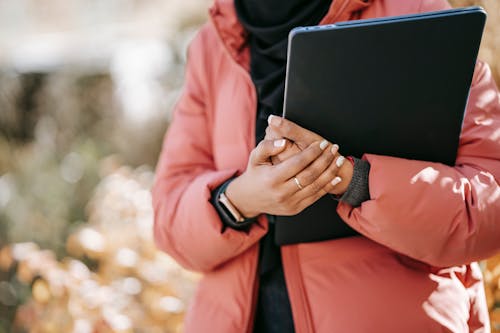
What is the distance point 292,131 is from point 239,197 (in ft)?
0.82

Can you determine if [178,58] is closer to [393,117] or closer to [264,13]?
[264,13]

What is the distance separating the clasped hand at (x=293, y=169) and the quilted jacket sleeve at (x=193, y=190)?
0.66 feet

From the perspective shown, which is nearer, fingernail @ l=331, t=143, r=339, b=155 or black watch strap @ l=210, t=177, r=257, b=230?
fingernail @ l=331, t=143, r=339, b=155

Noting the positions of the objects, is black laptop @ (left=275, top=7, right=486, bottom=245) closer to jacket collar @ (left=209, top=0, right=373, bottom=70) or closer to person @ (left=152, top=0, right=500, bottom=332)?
person @ (left=152, top=0, right=500, bottom=332)

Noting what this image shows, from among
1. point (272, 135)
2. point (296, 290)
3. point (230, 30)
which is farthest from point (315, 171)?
point (230, 30)

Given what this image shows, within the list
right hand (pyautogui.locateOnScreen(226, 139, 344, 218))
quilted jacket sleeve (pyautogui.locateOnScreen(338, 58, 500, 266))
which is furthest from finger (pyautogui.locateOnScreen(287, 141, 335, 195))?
quilted jacket sleeve (pyautogui.locateOnScreen(338, 58, 500, 266))

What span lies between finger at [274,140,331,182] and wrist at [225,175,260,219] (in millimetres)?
151

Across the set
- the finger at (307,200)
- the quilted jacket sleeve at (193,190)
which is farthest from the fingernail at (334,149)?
the quilted jacket sleeve at (193,190)

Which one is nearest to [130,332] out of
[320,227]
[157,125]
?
[320,227]

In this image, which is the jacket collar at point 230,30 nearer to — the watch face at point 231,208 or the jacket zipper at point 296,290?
the watch face at point 231,208

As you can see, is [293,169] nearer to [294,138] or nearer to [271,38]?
[294,138]

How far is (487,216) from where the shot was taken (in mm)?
1299

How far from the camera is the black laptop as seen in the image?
4.04ft

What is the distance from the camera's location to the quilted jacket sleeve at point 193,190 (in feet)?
5.04
